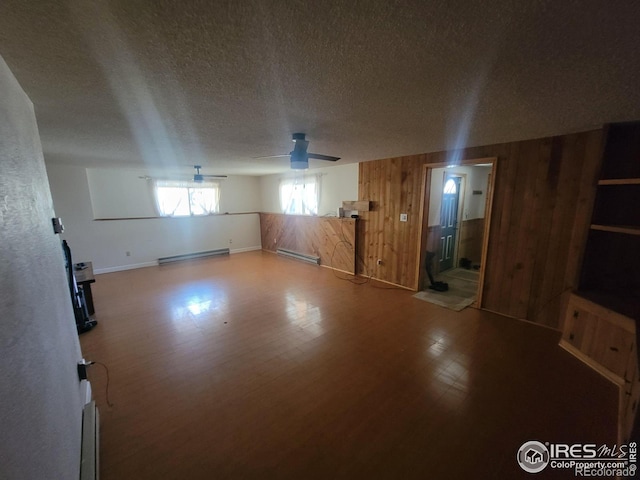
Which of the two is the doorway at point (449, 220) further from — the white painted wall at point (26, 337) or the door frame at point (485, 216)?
the white painted wall at point (26, 337)

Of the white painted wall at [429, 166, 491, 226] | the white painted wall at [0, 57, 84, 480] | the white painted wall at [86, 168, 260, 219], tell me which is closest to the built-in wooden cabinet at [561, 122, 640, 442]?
the white painted wall at [429, 166, 491, 226]

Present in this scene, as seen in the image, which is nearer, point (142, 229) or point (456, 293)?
point (456, 293)

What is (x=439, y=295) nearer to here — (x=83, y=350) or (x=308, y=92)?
(x=308, y=92)

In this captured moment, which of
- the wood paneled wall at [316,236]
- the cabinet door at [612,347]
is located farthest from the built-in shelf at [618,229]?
the wood paneled wall at [316,236]

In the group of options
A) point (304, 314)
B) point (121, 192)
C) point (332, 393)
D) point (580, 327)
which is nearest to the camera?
point (332, 393)

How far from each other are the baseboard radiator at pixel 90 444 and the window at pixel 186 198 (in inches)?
202

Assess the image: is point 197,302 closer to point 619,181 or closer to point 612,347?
point 612,347

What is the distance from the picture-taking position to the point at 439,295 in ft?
13.1

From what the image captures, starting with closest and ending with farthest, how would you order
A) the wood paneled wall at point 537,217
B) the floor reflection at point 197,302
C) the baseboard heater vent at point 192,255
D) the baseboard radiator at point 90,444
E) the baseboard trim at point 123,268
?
the baseboard radiator at point 90,444 → the wood paneled wall at point 537,217 → the floor reflection at point 197,302 → the baseboard trim at point 123,268 → the baseboard heater vent at point 192,255

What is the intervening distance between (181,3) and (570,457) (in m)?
3.03

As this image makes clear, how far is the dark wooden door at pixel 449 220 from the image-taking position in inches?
194

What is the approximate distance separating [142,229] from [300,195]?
3.73 meters

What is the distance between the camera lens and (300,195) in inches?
247

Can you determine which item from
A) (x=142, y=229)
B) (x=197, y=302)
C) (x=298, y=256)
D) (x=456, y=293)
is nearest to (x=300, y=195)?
(x=298, y=256)
